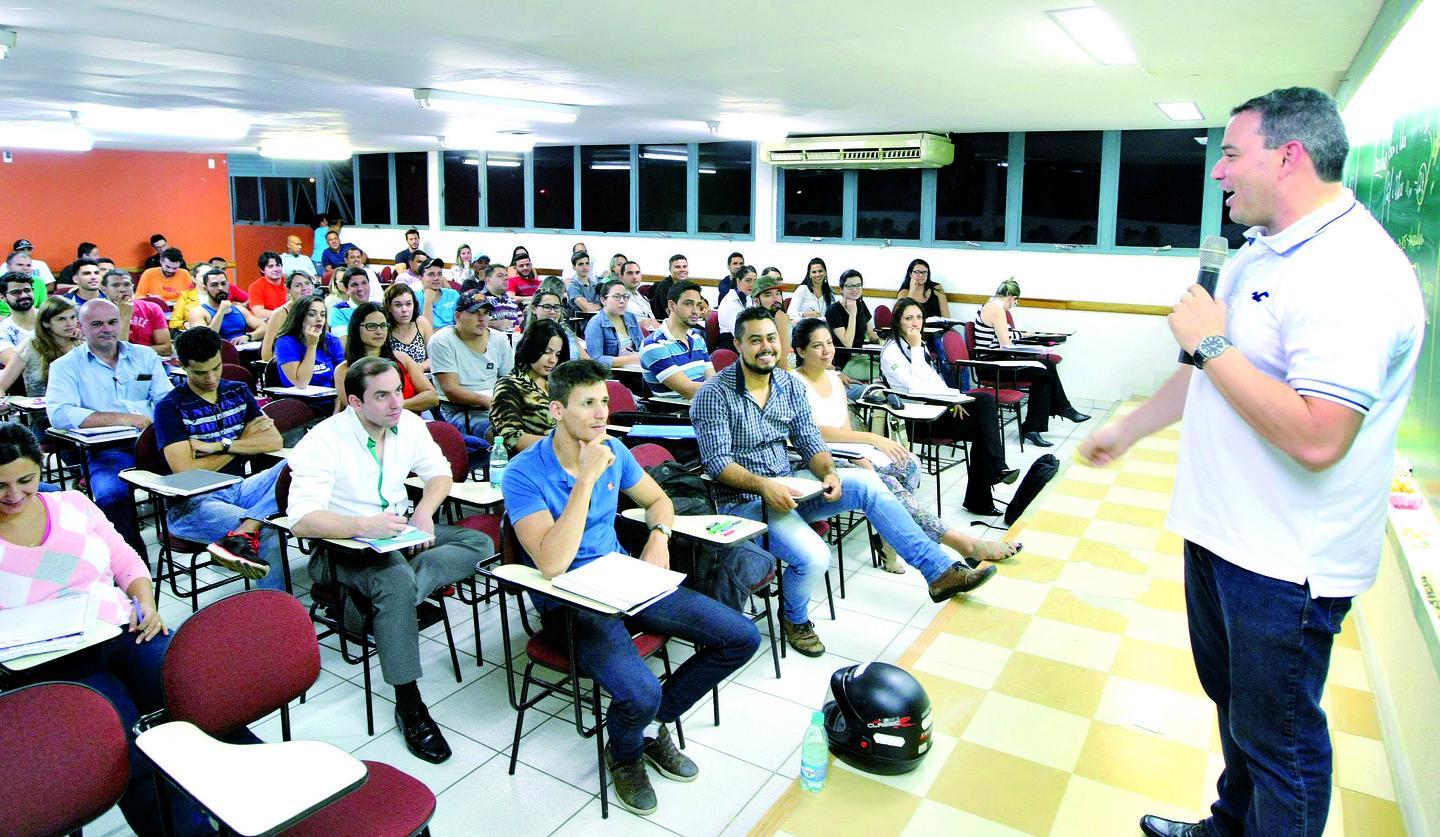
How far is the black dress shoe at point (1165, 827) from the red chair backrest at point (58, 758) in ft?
8.51

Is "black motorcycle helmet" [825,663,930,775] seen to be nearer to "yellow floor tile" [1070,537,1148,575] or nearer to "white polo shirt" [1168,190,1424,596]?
"white polo shirt" [1168,190,1424,596]

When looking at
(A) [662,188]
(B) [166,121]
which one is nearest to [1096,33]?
(A) [662,188]

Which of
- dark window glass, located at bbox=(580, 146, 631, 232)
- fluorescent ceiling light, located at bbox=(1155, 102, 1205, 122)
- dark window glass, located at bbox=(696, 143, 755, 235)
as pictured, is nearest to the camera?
fluorescent ceiling light, located at bbox=(1155, 102, 1205, 122)

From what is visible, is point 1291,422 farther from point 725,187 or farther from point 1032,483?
point 725,187

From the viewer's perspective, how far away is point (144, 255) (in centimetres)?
1327

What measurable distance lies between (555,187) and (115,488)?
32.0 ft

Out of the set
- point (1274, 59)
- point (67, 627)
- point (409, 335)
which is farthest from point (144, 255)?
point (1274, 59)

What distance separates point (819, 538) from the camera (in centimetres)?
388

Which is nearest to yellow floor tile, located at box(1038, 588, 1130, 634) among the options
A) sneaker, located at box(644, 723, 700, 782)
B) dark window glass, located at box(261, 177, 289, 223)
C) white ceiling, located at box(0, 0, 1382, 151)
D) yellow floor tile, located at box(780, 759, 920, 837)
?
yellow floor tile, located at box(780, 759, 920, 837)

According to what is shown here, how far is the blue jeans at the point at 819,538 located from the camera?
3.84 meters

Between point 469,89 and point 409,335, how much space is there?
92.1 inches

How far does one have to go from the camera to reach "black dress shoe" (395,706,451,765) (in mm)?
3078

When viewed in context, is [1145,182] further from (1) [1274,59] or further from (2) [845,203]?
(1) [1274,59]

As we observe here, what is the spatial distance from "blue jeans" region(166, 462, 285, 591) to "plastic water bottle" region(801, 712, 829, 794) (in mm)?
2168
